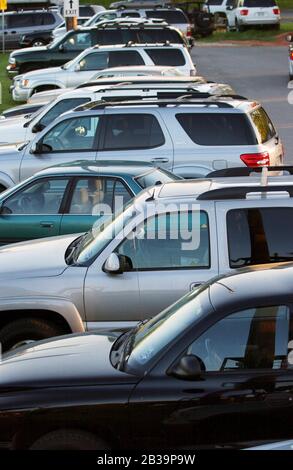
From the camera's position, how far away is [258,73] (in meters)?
34.0

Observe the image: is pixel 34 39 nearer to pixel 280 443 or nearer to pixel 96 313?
pixel 96 313

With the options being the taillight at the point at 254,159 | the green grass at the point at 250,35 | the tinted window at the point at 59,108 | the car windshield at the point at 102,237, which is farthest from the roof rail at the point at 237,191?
the green grass at the point at 250,35

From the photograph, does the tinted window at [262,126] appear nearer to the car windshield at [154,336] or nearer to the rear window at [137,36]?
the car windshield at [154,336]

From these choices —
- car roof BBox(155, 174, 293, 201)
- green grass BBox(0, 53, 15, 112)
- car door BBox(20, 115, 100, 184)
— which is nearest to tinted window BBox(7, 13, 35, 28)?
green grass BBox(0, 53, 15, 112)

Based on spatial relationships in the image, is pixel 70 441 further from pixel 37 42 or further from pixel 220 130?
pixel 37 42

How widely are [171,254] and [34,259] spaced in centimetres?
120

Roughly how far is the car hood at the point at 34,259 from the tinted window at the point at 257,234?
142 cm

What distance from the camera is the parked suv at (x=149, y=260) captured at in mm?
8266

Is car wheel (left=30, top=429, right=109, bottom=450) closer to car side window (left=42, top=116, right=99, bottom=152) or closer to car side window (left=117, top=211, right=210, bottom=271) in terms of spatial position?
car side window (left=117, top=211, right=210, bottom=271)

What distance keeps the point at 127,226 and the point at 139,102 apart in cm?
595

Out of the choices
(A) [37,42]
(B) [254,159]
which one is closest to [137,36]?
(A) [37,42]

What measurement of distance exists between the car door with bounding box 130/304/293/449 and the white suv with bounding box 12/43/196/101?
64.3 ft

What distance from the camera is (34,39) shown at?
4178 centimetres
